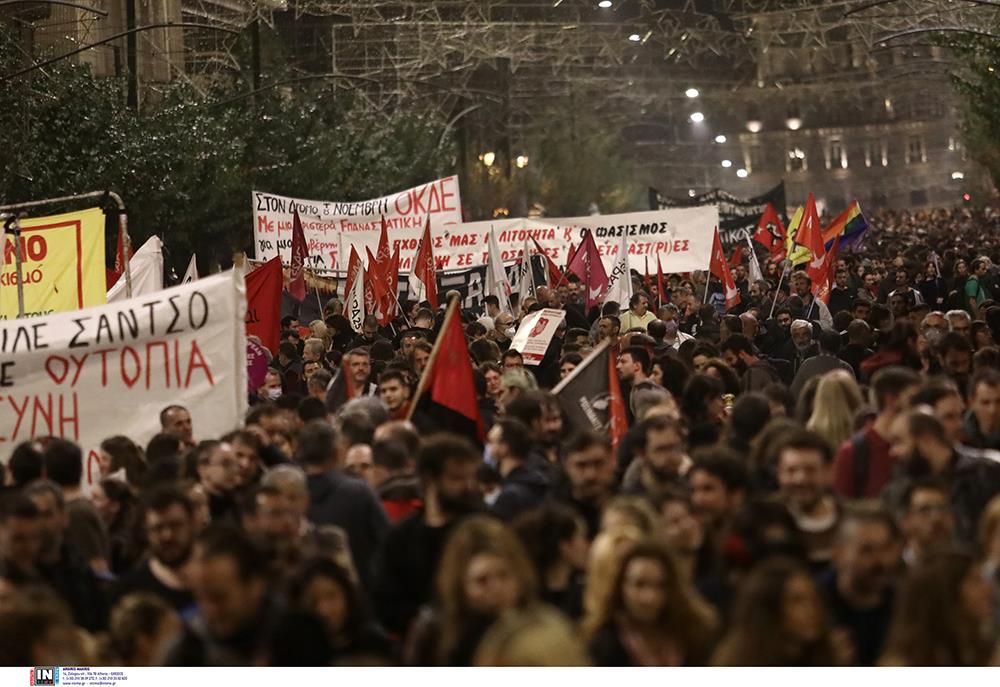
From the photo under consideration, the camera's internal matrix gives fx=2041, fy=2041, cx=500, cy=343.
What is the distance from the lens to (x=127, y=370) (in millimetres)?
10867

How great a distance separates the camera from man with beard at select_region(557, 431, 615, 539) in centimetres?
782

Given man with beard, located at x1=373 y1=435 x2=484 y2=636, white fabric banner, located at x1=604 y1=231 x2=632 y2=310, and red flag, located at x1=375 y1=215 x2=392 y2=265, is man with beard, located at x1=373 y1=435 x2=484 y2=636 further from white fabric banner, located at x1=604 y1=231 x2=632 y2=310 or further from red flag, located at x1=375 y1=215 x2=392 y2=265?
white fabric banner, located at x1=604 y1=231 x2=632 y2=310

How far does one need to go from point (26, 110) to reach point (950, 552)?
26001 millimetres

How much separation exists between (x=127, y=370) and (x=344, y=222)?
16258mm

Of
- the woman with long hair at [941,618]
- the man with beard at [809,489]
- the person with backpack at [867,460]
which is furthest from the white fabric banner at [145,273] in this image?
the woman with long hair at [941,618]

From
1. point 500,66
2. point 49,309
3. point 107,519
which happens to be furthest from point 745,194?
point 107,519

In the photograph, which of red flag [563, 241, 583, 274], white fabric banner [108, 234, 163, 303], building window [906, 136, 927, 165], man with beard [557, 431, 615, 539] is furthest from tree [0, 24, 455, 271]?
building window [906, 136, 927, 165]

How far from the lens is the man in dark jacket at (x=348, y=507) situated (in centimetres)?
809

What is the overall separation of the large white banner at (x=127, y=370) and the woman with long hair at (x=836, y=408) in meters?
2.98

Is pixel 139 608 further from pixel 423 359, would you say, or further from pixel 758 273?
pixel 758 273

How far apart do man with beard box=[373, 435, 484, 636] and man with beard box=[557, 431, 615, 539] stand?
1.35 ft

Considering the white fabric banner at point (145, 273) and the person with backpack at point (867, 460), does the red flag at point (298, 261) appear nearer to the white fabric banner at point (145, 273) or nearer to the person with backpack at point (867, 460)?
the white fabric banner at point (145, 273)

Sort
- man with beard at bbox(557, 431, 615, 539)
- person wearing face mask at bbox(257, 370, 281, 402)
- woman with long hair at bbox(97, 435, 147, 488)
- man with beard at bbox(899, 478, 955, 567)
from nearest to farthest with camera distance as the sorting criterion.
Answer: man with beard at bbox(899, 478, 955, 567) < man with beard at bbox(557, 431, 615, 539) < woman with long hair at bbox(97, 435, 147, 488) < person wearing face mask at bbox(257, 370, 281, 402)

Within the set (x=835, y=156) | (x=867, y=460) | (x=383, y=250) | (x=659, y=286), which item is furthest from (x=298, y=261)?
(x=835, y=156)
